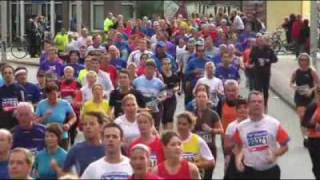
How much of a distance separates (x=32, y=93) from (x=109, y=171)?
6043mm

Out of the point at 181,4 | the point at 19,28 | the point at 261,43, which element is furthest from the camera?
the point at 19,28

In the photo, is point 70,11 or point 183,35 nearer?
point 183,35

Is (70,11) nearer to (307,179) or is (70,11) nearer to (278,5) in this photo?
(278,5)

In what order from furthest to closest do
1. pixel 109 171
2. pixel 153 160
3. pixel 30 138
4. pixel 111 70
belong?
pixel 111 70 < pixel 30 138 < pixel 153 160 < pixel 109 171

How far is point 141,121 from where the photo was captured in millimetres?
9781

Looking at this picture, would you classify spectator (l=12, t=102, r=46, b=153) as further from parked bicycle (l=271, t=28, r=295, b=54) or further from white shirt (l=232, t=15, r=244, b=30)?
parked bicycle (l=271, t=28, r=295, b=54)

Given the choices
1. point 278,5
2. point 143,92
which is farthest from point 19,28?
point 143,92

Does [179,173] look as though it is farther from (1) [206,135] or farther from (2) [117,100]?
(2) [117,100]

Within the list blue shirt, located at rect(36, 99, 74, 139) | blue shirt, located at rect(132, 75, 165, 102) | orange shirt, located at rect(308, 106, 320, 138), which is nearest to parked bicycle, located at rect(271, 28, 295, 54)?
blue shirt, located at rect(132, 75, 165, 102)

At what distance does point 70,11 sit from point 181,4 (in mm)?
8537

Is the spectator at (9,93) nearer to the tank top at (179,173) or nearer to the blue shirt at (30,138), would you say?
the blue shirt at (30,138)

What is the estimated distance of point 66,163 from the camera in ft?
29.6

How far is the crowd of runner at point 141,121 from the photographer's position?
8297 mm

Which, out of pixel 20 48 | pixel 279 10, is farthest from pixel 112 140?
pixel 279 10
